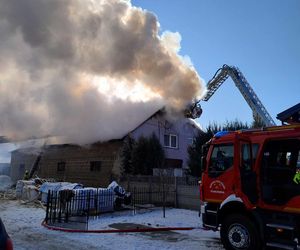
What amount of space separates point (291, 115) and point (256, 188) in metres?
4.47

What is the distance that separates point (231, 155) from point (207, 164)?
2.44ft

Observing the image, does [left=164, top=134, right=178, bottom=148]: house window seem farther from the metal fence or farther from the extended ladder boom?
the metal fence

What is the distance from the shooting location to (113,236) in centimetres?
930

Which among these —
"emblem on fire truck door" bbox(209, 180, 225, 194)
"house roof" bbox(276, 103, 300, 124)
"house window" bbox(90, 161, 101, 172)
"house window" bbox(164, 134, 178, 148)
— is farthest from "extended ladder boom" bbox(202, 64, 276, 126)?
"emblem on fire truck door" bbox(209, 180, 225, 194)

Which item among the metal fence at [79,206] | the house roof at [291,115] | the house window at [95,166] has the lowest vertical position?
the metal fence at [79,206]

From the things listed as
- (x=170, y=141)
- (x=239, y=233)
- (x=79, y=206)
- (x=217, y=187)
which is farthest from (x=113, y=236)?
(x=170, y=141)

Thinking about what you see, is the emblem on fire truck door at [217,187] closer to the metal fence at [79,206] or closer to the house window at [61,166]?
the metal fence at [79,206]

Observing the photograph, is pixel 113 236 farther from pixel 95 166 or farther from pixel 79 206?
pixel 95 166

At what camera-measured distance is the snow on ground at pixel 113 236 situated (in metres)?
8.12

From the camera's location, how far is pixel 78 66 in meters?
20.2

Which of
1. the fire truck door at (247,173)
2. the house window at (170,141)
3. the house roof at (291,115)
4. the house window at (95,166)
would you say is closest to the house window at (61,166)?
the house window at (95,166)

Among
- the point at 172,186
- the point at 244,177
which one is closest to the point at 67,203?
the point at 172,186

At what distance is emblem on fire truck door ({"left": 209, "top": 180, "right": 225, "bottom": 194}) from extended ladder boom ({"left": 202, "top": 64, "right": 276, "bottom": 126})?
15.0 m

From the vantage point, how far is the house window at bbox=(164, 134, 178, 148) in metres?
25.1
